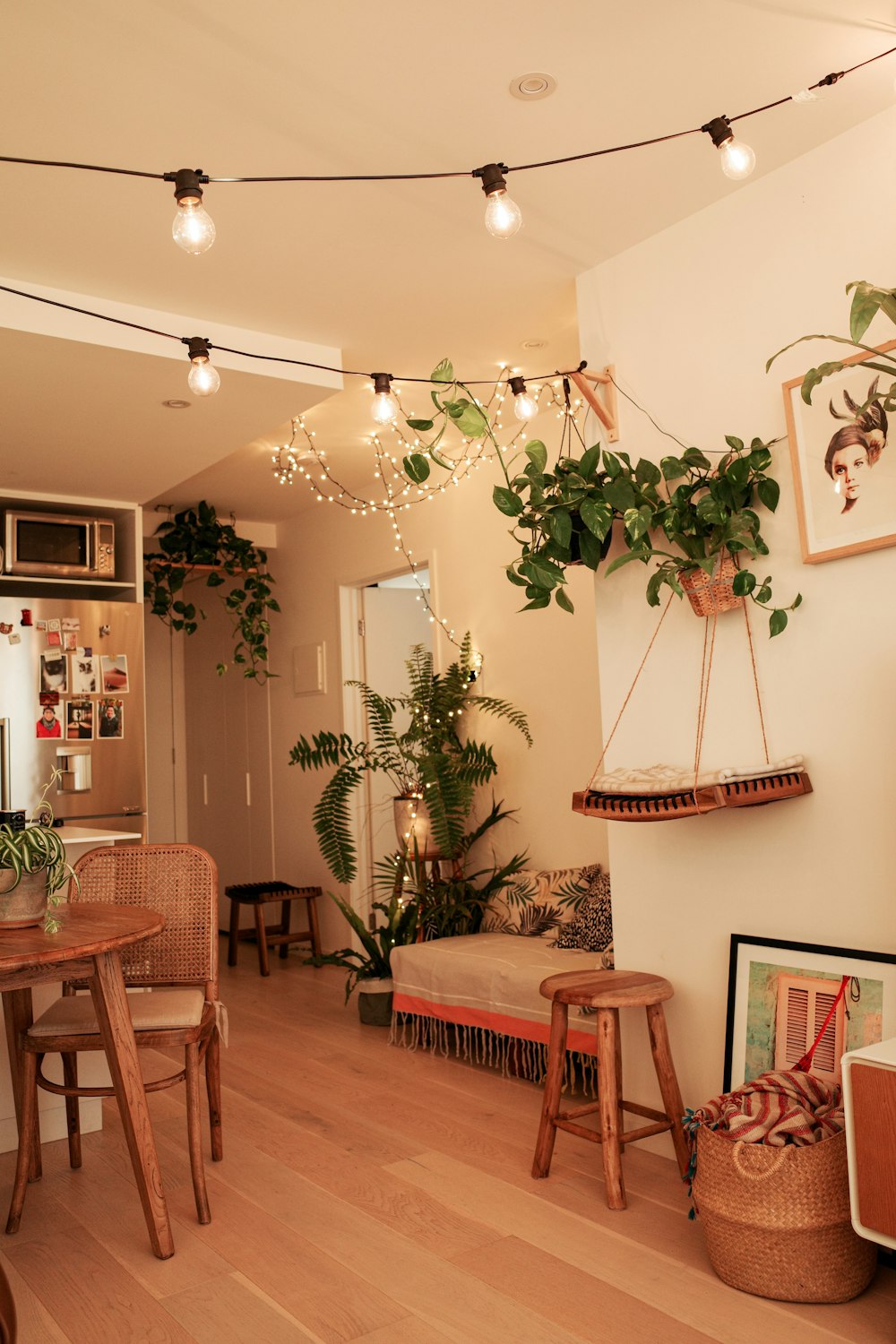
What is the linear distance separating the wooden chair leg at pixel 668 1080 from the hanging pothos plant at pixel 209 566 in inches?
137

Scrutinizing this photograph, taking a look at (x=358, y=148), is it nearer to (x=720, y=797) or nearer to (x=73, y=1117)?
(x=720, y=797)

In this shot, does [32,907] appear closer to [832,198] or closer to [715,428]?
[715,428]

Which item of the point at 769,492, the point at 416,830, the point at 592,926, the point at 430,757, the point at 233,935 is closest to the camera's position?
the point at 769,492

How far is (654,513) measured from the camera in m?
2.75

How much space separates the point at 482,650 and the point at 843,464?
276 cm

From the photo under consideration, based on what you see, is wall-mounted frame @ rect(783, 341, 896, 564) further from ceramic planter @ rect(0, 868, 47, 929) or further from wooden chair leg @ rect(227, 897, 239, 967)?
wooden chair leg @ rect(227, 897, 239, 967)

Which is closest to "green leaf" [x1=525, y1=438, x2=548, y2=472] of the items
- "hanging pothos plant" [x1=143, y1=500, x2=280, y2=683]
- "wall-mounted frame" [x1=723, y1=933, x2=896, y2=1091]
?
"wall-mounted frame" [x1=723, y1=933, x2=896, y2=1091]

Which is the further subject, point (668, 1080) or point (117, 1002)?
point (668, 1080)

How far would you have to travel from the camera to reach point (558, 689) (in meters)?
4.66

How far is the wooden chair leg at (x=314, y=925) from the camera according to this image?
5.96 meters

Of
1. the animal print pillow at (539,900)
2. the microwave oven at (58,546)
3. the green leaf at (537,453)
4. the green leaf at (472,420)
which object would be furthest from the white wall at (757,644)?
the microwave oven at (58,546)

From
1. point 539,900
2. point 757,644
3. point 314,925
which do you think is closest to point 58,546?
point 314,925

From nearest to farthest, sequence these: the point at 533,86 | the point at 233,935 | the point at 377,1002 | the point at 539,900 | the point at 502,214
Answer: the point at 502,214 < the point at 533,86 < the point at 539,900 < the point at 377,1002 < the point at 233,935

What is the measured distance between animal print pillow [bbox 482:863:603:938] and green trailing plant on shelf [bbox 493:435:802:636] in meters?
1.72
